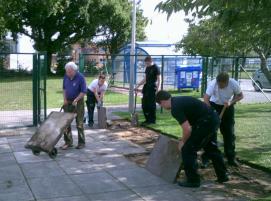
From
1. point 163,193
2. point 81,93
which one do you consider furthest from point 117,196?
point 81,93

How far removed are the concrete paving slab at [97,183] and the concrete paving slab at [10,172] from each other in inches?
36.6

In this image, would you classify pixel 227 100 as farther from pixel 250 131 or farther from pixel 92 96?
pixel 92 96

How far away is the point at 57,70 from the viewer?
40344mm

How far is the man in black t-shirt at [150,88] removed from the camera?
1316 centimetres

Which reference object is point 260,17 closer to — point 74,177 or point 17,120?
point 74,177

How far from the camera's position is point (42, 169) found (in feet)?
27.6

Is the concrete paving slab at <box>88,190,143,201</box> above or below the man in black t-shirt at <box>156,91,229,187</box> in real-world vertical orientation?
below

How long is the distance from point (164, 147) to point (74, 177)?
1.54 m

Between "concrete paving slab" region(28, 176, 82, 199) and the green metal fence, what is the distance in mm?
5611

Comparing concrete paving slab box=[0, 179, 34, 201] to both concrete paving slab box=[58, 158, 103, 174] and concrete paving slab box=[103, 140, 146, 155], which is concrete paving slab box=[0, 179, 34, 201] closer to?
concrete paving slab box=[58, 158, 103, 174]

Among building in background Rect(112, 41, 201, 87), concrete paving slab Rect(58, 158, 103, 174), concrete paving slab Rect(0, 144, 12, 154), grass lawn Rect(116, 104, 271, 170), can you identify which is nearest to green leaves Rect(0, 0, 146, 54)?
building in background Rect(112, 41, 201, 87)

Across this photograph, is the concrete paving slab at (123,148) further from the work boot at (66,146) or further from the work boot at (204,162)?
the work boot at (204,162)

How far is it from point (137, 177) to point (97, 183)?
71 cm

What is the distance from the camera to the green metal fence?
42.7 ft
